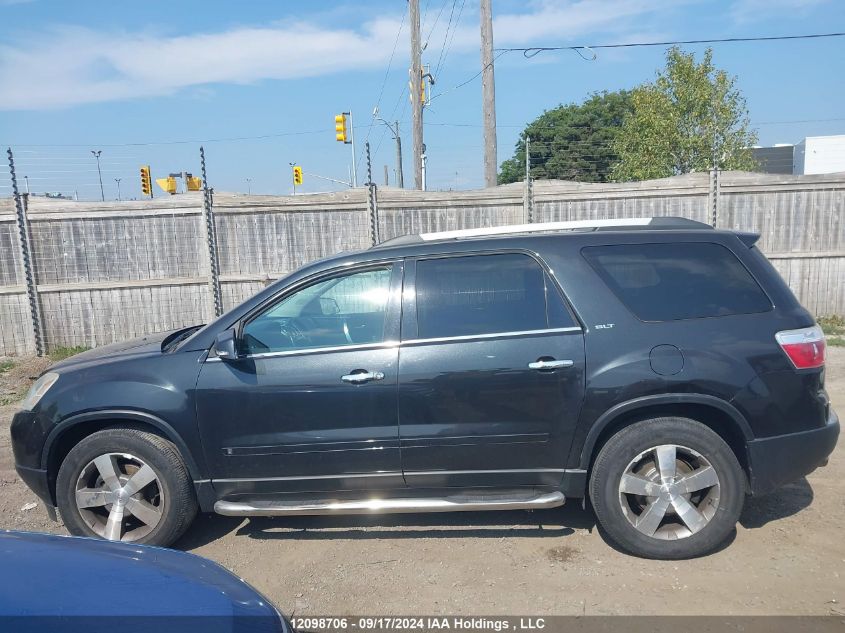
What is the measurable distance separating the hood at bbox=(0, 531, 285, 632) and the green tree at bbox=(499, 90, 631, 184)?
37299 mm

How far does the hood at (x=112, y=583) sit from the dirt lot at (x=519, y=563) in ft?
3.90

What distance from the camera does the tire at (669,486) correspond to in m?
3.72

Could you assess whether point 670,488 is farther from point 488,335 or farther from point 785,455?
point 488,335

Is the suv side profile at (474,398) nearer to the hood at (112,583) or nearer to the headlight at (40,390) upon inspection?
the headlight at (40,390)

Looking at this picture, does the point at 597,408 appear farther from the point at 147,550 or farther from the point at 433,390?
the point at 147,550

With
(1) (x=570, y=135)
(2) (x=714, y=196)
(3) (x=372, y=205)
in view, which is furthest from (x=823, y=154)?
(3) (x=372, y=205)

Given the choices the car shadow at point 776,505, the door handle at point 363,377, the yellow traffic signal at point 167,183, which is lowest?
the car shadow at point 776,505

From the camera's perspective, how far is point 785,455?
3.76m

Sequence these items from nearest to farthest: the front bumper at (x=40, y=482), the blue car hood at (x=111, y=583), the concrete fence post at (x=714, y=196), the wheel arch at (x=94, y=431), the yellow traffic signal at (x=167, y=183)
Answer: the blue car hood at (x=111, y=583)
the wheel arch at (x=94, y=431)
the front bumper at (x=40, y=482)
the concrete fence post at (x=714, y=196)
the yellow traffic signal at (x=167, y=183)

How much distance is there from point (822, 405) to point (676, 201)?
269 inches

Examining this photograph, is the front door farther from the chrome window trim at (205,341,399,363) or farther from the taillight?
the taillight

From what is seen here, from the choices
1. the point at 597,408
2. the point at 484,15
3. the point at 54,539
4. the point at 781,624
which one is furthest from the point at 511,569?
the point at 484,15

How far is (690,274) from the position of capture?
395 centimetres

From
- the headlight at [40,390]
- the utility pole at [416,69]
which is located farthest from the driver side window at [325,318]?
the utility pole at [416,69]
